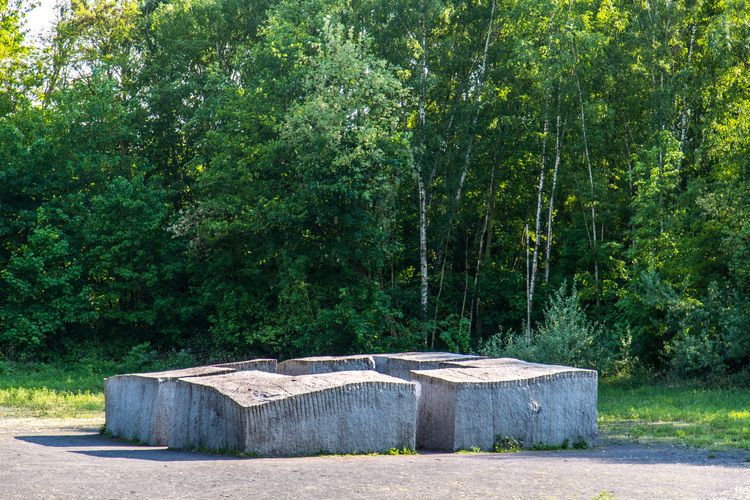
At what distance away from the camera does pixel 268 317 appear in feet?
102

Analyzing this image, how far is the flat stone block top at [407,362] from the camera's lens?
52.2ft

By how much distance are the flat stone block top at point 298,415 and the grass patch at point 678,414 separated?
4.37 m

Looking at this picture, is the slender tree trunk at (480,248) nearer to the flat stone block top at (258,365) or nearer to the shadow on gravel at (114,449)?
the flat stone block top at (258,365)

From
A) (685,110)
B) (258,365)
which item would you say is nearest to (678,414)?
(258,365)

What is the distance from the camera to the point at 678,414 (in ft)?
56.1

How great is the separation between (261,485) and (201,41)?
30329 millimetres

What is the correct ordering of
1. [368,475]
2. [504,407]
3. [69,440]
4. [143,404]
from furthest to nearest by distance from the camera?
[143,404], [69,440], [504,407], [368,475]

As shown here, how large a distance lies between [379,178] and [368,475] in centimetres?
1973

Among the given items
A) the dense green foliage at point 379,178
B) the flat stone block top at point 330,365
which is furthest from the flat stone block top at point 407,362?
the dense green foliage at point 379,178

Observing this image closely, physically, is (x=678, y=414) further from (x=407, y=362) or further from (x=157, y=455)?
(x=157, y=455)

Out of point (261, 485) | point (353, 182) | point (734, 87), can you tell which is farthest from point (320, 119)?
point (261, 485)

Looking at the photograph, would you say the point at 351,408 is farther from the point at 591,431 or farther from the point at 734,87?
the point at 734,87

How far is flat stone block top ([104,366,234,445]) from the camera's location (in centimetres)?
1331

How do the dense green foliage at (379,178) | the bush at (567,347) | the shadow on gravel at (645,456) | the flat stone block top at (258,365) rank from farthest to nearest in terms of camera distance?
the dense green foliage at (379,178) < the bush at (567,347) < the flat stone block top at (258,365) < the shadow on gravel at (645,456)
